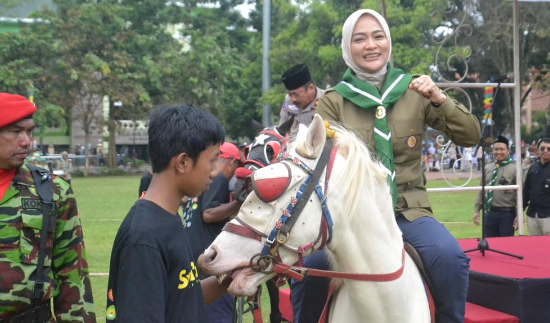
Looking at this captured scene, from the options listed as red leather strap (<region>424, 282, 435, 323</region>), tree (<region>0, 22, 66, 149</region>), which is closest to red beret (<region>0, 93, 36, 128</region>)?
red leather strap (<region>424, 282, 435, 323</region>)

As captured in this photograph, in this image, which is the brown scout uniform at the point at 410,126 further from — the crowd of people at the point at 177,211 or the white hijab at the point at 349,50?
the white hijab at the point at 349,50

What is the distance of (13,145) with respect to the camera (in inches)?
122

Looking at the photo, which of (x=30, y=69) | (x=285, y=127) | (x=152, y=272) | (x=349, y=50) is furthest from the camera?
(x=30, y=69)

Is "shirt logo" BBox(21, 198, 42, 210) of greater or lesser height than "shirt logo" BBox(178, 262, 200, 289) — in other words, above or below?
above

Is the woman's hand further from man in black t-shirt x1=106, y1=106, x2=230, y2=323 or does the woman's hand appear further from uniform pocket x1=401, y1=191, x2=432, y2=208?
man in black t-shirt x1=106, y1=106, x2=230, y2=323

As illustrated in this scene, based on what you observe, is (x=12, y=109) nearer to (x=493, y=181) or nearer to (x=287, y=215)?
(x=287, y=215)

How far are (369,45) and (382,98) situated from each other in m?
0.31

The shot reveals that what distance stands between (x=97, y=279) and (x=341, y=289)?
663cm

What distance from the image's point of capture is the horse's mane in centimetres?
279

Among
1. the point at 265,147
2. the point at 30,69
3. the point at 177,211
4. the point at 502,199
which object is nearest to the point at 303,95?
the point at 265,147

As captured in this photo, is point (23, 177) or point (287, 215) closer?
point (287, 215)

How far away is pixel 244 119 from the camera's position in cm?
4303

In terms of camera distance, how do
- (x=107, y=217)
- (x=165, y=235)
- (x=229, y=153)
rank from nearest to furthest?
(x=165, y=235) < (x=229, y=153) < (x=107, y=217)

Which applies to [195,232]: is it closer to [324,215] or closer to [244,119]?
[324,215]
